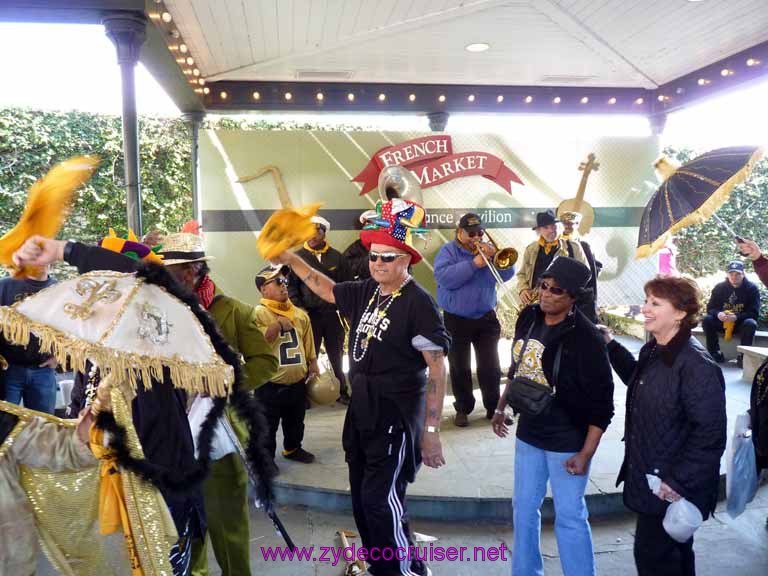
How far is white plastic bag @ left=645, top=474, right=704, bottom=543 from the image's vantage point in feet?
7.63

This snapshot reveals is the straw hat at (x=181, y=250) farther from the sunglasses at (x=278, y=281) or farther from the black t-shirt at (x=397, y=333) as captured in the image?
the sunglasses at (x=278, y=281)

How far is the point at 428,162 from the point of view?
26.8ft

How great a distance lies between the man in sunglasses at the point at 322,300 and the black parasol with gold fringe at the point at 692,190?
3439 millimetres

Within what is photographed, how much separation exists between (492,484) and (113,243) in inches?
126

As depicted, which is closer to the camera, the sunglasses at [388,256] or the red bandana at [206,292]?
the red bandana at [206,292]

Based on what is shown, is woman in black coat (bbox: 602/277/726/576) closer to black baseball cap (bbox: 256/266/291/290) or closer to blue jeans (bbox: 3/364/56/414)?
black baseball cap (bbox: 256/266/291/290)

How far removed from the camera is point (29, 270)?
1895mm

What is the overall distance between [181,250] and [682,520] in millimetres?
2427

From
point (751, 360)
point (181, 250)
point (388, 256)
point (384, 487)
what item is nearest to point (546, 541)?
point (384, 487)

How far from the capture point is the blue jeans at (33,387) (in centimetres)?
432

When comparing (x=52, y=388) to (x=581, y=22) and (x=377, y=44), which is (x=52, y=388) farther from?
(x=581, y=22)

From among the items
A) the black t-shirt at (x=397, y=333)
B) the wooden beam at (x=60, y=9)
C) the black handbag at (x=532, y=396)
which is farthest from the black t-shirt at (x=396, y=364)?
the wooden beam at (x=60, y=9)

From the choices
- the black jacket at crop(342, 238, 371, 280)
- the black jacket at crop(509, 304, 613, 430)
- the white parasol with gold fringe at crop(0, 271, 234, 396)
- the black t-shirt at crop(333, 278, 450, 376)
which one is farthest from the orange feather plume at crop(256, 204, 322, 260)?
the black jacket at crop(342, 238, 371, 280)

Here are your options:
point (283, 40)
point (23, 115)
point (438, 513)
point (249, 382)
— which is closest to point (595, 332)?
point (249, 382)
